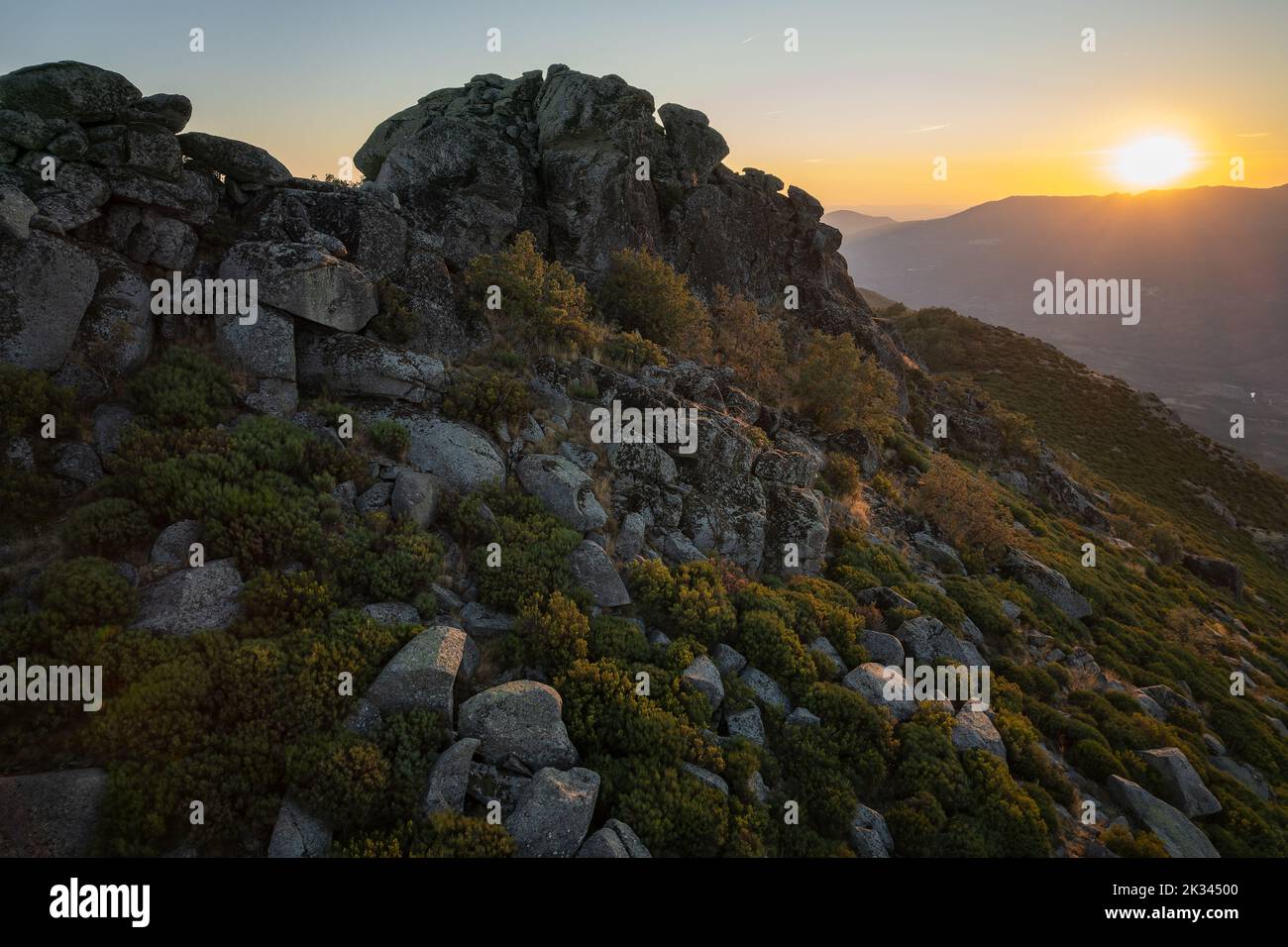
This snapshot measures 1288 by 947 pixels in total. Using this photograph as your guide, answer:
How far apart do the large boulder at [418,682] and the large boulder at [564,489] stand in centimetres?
468

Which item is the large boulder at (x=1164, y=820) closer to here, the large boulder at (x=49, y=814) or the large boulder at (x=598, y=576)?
the large boulder at (x=598, y=576)

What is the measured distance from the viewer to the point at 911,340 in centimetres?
7606

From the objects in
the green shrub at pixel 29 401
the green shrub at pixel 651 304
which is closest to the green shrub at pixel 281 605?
the green shrub at pixel 29 401

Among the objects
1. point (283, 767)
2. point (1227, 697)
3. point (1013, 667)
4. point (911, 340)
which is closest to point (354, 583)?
point (283, 767)

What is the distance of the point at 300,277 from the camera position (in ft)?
44.5

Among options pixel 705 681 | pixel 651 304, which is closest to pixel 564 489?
pixel 705 681

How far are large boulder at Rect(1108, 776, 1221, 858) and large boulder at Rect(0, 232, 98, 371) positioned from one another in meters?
23.7

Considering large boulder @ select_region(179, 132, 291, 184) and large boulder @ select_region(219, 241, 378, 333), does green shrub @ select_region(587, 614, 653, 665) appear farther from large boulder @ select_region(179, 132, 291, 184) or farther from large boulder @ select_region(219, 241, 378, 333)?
large boulder @ select_region(179, 132, 291, 184)

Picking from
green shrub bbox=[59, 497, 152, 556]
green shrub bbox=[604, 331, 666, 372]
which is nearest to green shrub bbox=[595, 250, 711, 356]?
green shrub bbox=[604, 331, 666, 372]

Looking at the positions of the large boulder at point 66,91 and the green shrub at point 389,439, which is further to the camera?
the large boulder at point 66,91

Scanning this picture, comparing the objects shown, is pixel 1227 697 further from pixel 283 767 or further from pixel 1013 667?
pixel 283 767

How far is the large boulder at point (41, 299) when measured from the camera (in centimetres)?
1066

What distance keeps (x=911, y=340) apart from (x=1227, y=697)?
6510cm

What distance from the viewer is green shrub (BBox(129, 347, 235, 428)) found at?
1128cm
